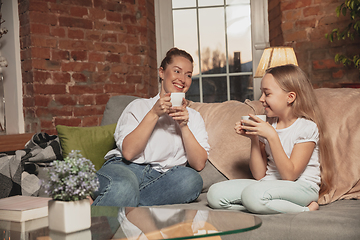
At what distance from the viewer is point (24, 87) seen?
9.45ft

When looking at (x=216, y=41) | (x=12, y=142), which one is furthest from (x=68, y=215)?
(x=216, y=41)

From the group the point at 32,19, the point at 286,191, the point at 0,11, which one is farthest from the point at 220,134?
the point at 0,11

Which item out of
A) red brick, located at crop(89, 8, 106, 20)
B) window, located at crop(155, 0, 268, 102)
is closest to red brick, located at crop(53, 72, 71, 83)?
red brick, located at crop(89, 8, 106, 20)

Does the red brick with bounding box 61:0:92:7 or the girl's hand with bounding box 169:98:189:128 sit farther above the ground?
the red brick with bounding box 61:0:92:7

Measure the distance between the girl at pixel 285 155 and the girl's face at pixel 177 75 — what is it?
1.45ft

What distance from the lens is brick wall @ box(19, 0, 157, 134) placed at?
2822 millimetres

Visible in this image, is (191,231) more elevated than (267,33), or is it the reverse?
(267,33)

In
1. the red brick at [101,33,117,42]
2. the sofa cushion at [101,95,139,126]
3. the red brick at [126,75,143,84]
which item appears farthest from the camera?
the red brick at [126,75,143,84]

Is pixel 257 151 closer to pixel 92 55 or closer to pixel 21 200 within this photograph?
pixel 21 200

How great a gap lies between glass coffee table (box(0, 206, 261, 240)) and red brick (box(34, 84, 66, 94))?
2.00 metres

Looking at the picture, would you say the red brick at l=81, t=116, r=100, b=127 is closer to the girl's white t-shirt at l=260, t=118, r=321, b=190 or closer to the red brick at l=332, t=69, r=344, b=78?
the girl's white t-shirt at l=260, t=118, r=321, b=190

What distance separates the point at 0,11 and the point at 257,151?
8.30 ft

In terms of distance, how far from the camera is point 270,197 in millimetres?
1263

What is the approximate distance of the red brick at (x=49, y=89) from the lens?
2.81 metres
